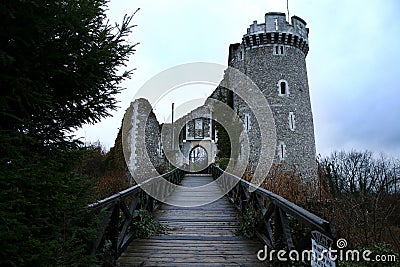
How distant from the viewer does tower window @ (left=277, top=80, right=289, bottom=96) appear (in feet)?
59.3

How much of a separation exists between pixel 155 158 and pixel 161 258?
12827 mm

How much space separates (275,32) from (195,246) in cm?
→ 1711

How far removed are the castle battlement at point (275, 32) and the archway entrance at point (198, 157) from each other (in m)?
10.4

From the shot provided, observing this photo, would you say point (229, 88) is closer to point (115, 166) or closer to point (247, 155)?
point (247, 155)

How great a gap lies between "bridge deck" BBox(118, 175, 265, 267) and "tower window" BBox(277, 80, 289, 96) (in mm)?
13674

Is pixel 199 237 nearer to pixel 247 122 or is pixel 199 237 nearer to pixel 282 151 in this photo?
pixel 282 151

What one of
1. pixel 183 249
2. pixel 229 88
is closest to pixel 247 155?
pixel 229 88

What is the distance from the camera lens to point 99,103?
1.94m

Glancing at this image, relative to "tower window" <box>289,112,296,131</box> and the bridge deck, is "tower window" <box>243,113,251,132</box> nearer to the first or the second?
"tower window" <box>289,112,296,131</box>

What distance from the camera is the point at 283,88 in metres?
18.2

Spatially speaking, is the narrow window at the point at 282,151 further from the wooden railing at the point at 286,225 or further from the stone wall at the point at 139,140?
the wooden railing at the point at 286,225

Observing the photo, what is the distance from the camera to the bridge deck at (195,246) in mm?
3311

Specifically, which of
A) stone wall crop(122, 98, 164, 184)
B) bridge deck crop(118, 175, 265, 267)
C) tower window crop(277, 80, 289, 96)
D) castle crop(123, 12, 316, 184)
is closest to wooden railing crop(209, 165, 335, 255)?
bridge deck crop(118, 175, 265, 267)

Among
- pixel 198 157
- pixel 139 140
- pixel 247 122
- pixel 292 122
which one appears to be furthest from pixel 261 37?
pixel 198 157
